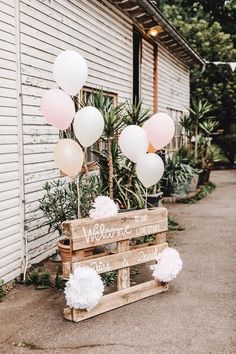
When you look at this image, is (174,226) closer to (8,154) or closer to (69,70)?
(8,154)

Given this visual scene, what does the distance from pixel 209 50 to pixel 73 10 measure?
1520cm

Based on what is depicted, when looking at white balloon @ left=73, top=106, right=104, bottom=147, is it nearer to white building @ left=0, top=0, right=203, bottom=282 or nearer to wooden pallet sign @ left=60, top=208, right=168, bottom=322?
wooden pallet sign @ left=60, top=208, right=168, bottom=322

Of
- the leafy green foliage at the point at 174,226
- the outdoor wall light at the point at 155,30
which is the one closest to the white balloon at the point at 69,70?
the leafy green foliage at the point at 174,226

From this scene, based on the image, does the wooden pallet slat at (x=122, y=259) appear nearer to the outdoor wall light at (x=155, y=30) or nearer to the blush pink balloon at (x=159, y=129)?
the blush pink balloon at (x=159, y=129)

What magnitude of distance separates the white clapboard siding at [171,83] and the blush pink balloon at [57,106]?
332 inches

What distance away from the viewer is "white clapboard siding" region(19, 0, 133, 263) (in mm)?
5570

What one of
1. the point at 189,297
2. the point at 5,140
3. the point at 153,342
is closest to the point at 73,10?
the point at 5,140

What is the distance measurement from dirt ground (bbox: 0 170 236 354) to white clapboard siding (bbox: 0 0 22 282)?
0.40 meters

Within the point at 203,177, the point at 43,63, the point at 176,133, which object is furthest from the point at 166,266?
the point at 176,133

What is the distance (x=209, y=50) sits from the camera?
20953 millimetres

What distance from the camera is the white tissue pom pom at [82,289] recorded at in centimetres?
397

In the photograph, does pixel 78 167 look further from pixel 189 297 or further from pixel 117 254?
pixel 189 297

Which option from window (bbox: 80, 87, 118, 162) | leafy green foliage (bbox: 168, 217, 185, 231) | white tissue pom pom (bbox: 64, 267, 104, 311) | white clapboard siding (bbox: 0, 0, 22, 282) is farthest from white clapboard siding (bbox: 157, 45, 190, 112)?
white tissue pom pom (bbox: 64, 267, 104, 311)

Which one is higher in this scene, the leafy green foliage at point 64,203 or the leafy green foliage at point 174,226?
the leafy green foliage at point 64,203
